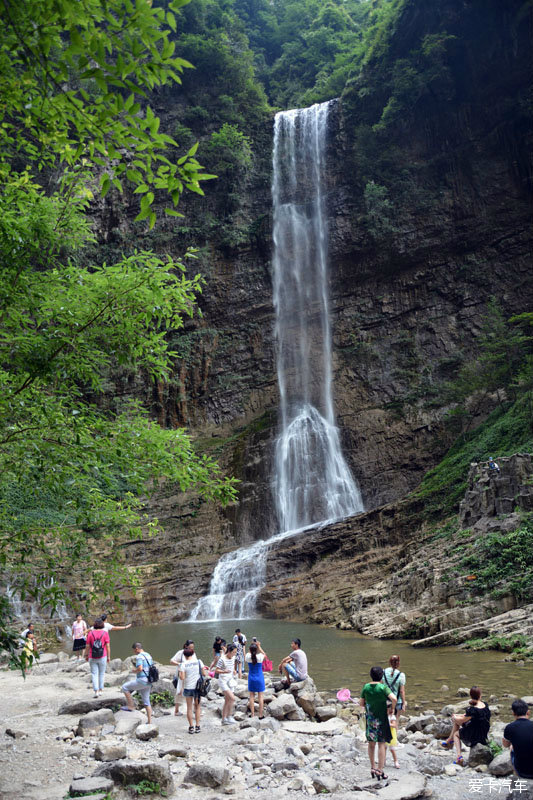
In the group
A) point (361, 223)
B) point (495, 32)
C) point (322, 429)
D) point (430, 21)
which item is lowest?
point (322, 429)

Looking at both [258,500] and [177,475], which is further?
[258,500]

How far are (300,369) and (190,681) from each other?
29.3m

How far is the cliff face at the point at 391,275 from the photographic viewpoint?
31.5m

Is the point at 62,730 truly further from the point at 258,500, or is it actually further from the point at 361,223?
the point at 361,223

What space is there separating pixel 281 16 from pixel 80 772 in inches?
2508

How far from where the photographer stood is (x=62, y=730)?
8.12m

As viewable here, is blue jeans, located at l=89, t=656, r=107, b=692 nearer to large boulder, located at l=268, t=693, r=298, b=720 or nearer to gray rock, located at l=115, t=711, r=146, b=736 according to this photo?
gray rock, located at l=115, t=711, r=146, b=736

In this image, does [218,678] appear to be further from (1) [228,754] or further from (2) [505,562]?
(2) [505,562]

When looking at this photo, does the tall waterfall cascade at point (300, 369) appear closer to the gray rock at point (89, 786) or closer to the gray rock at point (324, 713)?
the gray rock at point (324, 713)

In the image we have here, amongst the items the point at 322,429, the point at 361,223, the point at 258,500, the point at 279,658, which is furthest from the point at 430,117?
the point at 279,658

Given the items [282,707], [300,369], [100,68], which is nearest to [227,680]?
[282,707]

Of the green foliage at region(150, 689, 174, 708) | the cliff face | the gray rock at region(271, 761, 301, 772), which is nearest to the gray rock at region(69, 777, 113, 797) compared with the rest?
the gray rock at region(271, 761, 301, 772)

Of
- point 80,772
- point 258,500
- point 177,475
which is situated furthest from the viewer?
point 258,500

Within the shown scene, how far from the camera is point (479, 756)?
21.4 ft
